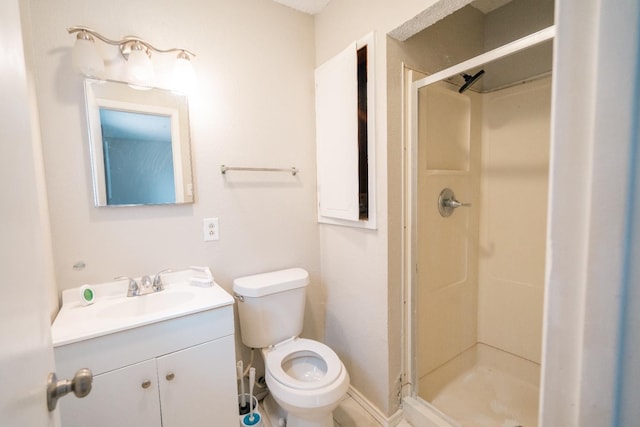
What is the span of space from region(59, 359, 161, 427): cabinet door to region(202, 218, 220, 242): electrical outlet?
644 mm

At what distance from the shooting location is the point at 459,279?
78.2 inches

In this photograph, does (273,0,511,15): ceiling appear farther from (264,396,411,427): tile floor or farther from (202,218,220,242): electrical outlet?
(264,396,411,427): tile floor

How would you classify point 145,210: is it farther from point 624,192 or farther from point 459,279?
point 459,279

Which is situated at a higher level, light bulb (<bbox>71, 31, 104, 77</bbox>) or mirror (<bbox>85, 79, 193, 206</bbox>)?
light bulb (<bbox>71, 31, 104, 77</bbox>)

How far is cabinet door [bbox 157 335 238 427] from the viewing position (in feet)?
3.71

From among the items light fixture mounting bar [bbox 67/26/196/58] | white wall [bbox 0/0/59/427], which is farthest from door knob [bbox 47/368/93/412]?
light fixture mounting bar [bbox 67/26/196/58]

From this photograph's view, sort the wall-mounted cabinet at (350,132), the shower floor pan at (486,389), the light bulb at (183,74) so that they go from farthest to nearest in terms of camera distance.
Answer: the shower floor pan at (486,389)
the wall-mounted cabinet at (350,132)
the light bulb at (183,74)

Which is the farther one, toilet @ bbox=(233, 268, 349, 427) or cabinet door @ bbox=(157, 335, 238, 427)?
toilet @ bbox=(233, 268, 349, 427)

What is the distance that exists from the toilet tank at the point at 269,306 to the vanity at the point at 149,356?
23 cm

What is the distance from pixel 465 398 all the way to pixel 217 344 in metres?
1.55

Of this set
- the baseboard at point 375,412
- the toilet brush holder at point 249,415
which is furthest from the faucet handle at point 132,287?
the baseboard at point 375,412

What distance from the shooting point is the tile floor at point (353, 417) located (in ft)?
5.08

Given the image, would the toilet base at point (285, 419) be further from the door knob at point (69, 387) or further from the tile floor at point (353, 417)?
the door knob at point (69, 387)

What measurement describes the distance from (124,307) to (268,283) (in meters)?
0.66
